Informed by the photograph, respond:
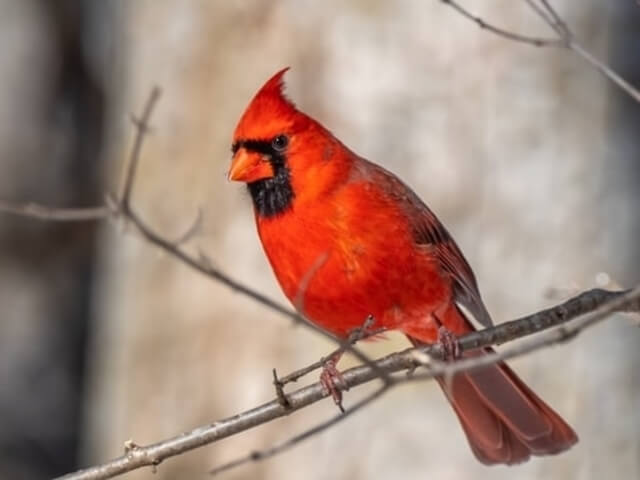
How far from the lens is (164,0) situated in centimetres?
417

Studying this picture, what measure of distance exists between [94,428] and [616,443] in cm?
178

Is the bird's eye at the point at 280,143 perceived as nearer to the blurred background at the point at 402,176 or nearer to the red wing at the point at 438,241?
the red wing at the point at 438,241

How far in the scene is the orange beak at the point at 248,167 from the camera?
8.09ft

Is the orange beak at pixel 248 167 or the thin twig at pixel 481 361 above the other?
the orange beak at pixel 248 167

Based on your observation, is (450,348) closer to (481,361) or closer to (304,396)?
(304,396)

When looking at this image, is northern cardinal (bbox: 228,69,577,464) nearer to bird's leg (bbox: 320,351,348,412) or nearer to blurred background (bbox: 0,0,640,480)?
bird's leg (bbox: 320,351,348,412)

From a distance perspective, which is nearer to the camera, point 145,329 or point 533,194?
point 533,194

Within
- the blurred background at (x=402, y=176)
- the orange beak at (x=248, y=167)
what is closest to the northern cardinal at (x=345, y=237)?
the orange beak at (x=248, y=167)

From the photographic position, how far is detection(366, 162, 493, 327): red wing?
2680 mm

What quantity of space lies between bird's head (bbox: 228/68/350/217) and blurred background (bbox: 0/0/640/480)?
890mm

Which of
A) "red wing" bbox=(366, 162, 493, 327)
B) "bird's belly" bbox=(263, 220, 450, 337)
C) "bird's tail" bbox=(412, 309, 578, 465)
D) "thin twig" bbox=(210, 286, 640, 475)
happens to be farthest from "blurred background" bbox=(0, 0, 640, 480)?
"thin twig" bbox=(210, 286, 640, 475)

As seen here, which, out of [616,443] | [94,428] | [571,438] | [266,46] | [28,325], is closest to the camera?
[571,438]

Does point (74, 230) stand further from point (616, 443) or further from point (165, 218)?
point (616, 443)

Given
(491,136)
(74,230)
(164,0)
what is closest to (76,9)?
(74,230)
